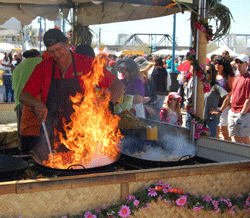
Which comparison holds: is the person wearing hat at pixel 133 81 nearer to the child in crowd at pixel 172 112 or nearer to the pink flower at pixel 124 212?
the child in crowd at pixel 172 112

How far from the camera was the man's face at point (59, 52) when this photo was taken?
2.86 m

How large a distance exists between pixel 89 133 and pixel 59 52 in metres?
0.82

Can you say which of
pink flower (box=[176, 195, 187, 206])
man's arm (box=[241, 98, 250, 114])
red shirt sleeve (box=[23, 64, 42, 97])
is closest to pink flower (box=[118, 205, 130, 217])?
pink flower (box=[176, 195, 187, 206])

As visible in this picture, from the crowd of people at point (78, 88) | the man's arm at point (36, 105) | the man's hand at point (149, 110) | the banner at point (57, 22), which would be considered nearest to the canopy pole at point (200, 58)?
the crowd of people at point (78, 88)

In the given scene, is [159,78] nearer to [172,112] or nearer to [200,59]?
[172,112]

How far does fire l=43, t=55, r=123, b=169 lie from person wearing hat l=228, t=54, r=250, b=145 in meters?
2.74

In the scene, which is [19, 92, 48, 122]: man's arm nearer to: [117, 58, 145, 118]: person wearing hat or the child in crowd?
[117, 58, 145, 118]: person wearing hat

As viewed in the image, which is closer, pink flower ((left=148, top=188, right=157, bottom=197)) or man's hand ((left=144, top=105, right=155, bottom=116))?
pink flower ((left=148, top=188, right=157, bottom=197))

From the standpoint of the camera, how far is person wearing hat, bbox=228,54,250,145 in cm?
508

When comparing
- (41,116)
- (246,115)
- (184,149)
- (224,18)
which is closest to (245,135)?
(246,115)

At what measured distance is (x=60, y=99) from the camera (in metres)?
3.01

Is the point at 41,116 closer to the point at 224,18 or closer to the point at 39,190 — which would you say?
the point at 39,190

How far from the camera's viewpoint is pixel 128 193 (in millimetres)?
2412

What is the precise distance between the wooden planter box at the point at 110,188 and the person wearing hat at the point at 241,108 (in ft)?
7.94
